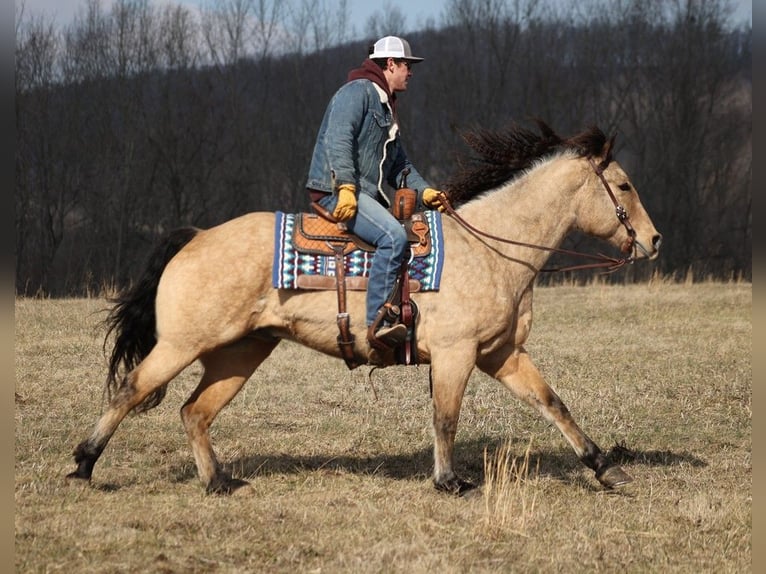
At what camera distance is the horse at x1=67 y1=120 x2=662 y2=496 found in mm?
6668

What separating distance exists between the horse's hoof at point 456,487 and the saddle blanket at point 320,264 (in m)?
1.32

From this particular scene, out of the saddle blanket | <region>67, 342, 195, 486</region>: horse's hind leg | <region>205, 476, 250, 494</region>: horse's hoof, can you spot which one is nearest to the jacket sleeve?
the saddle blanket

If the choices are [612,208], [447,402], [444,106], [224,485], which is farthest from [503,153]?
[444,106]

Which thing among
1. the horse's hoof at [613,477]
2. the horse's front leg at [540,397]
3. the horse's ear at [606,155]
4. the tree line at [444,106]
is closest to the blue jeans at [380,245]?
the horse's front leg at [540,397]

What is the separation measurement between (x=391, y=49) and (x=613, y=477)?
11.1ft

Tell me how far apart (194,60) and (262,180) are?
5829mm

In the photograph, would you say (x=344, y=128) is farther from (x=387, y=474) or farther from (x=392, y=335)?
(x=387, y=474)

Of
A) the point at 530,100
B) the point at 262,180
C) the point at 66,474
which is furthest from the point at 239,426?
the point at 530,100

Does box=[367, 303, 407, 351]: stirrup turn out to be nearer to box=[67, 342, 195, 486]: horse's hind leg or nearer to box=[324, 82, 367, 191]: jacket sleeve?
box=[324, 82, 367, 191]: jacket sleeve

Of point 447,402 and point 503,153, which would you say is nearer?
point 447,402

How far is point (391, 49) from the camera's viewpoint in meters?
6.97

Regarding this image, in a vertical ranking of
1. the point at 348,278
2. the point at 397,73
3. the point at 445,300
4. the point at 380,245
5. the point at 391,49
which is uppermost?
the point at 391,49

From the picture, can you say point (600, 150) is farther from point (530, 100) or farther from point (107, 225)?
point (530, 100)

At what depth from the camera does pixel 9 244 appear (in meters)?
3.77
